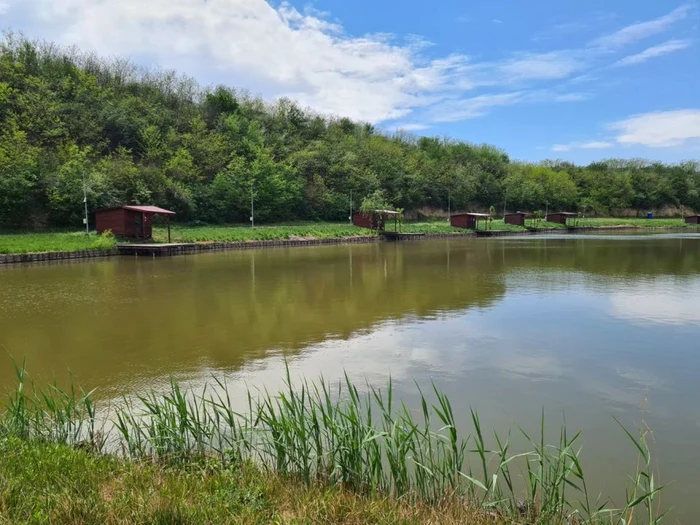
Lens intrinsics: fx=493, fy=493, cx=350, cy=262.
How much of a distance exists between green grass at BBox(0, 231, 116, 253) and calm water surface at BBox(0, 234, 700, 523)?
16.9ft

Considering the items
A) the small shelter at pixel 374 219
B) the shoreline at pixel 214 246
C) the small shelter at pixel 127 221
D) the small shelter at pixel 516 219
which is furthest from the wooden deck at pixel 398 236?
the small shelter at pixel 516 219

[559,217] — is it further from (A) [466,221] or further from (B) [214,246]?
(B) [214,246]

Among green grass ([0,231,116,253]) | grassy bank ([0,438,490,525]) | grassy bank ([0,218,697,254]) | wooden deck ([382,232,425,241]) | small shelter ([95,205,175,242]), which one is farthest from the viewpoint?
wooden deck ([382,232,425,241])

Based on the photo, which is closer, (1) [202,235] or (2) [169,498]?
(2) [169,498]

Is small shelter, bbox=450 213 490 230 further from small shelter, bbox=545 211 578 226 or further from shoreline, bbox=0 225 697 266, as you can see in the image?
small shelter, bbox=545 211 578 226

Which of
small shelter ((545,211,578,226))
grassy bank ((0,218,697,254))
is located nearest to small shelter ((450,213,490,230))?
grassy bank ((0,218,697,254))

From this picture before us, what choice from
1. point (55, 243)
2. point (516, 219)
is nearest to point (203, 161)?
point (55, 243)

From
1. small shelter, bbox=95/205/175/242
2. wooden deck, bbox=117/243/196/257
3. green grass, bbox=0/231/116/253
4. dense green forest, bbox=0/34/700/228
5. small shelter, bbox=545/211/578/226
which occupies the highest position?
dense green forest, bbox=0/34/700/228

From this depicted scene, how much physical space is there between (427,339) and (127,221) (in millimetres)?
23292

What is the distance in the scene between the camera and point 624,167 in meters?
90.9

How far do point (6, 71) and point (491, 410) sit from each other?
5145 centimetres

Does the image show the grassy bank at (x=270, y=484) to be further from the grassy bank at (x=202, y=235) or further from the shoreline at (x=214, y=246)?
the grassy bank at (x=202, y=235)

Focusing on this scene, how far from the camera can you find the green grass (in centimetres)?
2168

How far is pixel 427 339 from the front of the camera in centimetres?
870
